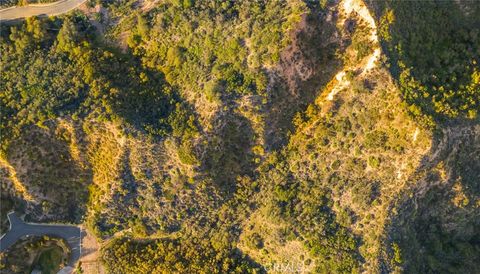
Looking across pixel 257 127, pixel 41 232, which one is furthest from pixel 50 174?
pixel 257 127

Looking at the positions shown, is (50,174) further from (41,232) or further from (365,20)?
(365,20)

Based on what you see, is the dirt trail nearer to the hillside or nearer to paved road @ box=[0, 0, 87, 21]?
the hillside

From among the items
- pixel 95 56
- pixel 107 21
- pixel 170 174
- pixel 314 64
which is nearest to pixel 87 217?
pixel 170 174

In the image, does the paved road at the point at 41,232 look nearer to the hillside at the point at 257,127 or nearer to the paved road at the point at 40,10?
the hillside at the point at 257,127

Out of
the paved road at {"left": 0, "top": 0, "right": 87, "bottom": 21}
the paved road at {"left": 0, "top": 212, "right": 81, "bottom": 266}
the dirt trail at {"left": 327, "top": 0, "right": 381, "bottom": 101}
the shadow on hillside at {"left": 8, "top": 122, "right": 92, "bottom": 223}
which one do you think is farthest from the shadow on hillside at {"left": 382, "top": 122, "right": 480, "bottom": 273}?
the paved road at {"left": 0, "top": 0, "right": 87, "bottom": 21}

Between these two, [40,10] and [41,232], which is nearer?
[40,10]

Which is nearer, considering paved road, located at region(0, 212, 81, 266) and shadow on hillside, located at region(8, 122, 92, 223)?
shadow on hillside, located at region(8, 122, 92, 223)

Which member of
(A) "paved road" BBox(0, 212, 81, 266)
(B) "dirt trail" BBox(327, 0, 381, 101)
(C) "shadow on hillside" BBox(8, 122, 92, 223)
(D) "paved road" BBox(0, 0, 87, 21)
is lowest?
(A) "paved road" BBox(0, 212, 81, 266)
